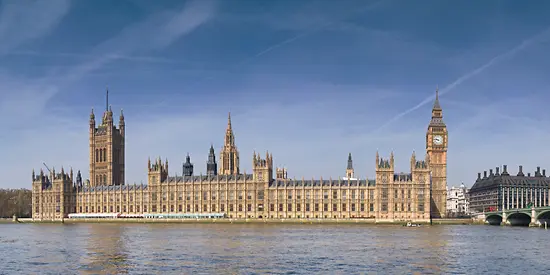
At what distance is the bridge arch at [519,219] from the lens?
16450cm

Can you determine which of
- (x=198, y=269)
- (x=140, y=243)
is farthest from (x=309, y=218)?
(x=198, y=269)

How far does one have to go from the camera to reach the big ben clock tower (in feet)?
596

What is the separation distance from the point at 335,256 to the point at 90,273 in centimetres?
2520

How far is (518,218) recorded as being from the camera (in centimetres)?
16625

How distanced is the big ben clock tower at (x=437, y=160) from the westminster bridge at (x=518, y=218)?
13215 mm

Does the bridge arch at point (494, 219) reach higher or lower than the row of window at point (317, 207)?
lower

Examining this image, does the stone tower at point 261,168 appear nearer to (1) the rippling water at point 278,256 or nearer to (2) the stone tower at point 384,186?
(2) the stone tower at point 384,186

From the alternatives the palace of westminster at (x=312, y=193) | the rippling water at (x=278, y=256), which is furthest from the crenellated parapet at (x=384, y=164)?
the rippling water at (x=278, y=256)

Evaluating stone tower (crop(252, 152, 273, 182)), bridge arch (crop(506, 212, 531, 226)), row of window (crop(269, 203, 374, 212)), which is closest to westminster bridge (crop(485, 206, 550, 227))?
bridge arch (crop(506, 212, 531, 226))

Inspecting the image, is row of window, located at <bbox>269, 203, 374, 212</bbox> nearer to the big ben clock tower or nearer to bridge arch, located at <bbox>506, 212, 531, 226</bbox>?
the big ben clock tower

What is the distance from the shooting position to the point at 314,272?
188ft

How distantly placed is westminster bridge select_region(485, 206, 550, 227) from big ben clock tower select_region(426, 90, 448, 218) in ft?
43.4

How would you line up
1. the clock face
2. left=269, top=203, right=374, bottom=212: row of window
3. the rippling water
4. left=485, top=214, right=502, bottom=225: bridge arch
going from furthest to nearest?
1. the clock face
2. left=269, top=203, right=374, bottom=212: row of window
3. left=485, top=214, right=502, bottom=225: bridge arch
4. the rippling water

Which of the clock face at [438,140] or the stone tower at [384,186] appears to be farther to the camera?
the clock face at [438,140]
